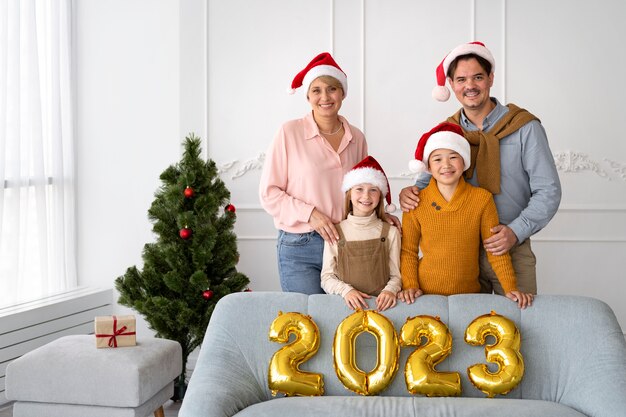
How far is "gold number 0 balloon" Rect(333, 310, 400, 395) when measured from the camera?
8.67ft

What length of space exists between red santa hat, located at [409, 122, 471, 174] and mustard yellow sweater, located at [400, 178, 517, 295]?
0.34 ft

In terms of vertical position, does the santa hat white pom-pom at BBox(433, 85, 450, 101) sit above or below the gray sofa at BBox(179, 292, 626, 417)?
above

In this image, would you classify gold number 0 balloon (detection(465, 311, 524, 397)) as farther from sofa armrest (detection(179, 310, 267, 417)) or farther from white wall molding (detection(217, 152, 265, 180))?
white wall molding (detection(217, 152, 265, 180))

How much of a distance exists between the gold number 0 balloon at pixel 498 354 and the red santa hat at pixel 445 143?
0.61 meters

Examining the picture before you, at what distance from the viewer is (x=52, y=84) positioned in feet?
15.4

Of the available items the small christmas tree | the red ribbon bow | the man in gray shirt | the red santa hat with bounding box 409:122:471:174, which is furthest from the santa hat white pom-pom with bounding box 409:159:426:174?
the red ribbon bow

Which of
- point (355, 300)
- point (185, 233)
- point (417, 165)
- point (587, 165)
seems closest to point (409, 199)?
point (417, 165)

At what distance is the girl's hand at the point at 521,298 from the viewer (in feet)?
9.11

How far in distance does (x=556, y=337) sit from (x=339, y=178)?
107 cm

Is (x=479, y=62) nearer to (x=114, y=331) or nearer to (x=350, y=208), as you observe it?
(x=350, y=208)

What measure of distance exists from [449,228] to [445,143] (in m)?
0.33

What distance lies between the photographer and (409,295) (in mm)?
2830

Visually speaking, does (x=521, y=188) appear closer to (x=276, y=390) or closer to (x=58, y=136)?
(x=276, y=390)

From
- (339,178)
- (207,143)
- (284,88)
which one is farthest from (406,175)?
(339,178)
